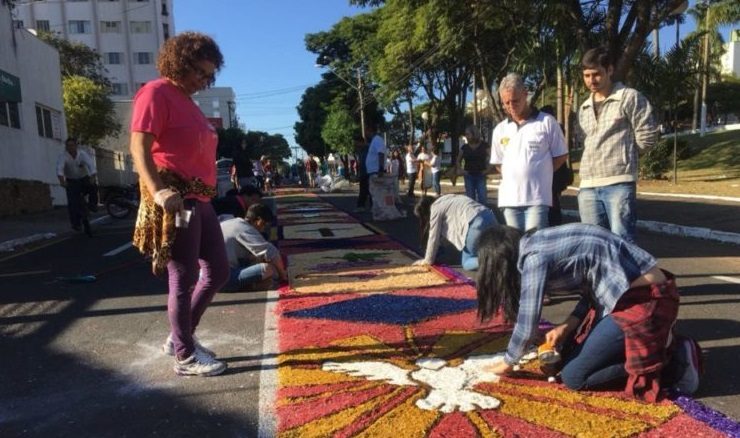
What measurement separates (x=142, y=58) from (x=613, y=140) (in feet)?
230

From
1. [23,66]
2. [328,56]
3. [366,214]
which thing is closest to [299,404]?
[366,214]

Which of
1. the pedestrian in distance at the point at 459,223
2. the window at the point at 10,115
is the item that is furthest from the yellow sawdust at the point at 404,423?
the window at the point at 10,115

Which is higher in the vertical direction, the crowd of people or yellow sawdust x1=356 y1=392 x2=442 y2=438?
the crowd of people

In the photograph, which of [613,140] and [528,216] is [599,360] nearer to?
[528,216]

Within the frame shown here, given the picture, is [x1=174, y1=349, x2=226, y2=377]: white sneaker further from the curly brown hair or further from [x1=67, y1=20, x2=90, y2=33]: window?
[x1=67, y1=20, x2=90, y2=33]: window

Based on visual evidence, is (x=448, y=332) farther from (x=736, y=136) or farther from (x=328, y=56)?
(x=328, y=56)

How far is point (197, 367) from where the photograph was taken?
3.46 metres

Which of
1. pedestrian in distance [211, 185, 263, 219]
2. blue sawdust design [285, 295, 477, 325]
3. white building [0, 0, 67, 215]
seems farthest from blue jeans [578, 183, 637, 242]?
white building [0, 0, 67, 215]

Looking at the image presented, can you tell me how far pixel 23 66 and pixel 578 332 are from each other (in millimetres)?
19266

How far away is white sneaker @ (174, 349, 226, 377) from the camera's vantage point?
3.45 m

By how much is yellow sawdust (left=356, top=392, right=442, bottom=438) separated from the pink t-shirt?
1.53 metres

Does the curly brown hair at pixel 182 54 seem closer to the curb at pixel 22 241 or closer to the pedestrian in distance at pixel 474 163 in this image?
the pedestrian in distance at pixel 474 163

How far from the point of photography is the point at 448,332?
409 centimetres

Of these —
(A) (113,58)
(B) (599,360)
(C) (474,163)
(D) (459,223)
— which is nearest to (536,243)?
(B) (599,360)
